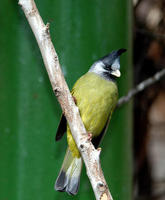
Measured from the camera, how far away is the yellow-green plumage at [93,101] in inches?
90.4

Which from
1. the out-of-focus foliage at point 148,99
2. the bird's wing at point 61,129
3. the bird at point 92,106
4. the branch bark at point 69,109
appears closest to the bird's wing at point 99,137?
the bird at point 92,106

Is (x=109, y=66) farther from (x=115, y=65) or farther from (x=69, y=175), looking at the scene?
(x=69, y=175)

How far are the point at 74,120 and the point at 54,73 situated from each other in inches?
8.3

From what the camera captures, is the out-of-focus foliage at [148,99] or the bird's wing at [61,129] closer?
the bird's wing at [61,129]

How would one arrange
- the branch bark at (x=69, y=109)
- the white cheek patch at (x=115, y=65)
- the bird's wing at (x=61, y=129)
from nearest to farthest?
the branch bark at (x=69, y=109)
the bird's wing at (x=61, y=129)
the white cheek patch at (x=115, y=65)

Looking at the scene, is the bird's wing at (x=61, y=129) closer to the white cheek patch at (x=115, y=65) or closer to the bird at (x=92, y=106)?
the bird at (x=92, y=106)

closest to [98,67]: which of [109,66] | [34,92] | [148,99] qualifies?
[109,66]

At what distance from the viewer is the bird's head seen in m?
2.21

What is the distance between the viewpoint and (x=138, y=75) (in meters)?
3.87

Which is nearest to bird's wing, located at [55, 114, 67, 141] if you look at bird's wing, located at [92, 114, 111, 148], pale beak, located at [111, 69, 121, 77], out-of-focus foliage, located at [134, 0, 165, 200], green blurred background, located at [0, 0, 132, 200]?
green blurred background, located at [0, 0, 132, 200]

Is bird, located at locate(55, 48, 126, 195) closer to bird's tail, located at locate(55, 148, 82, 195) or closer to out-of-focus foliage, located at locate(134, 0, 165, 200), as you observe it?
bird's tail, located at locate(55, 148, 82, 195)

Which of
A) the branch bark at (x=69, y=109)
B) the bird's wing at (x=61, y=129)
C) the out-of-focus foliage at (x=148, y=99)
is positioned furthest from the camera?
the out-of-focus foliage at (x=148, y=99)

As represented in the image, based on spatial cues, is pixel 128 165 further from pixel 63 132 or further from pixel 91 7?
pixel 91 7

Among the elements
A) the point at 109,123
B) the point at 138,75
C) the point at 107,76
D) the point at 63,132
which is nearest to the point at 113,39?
the point at 107,76
